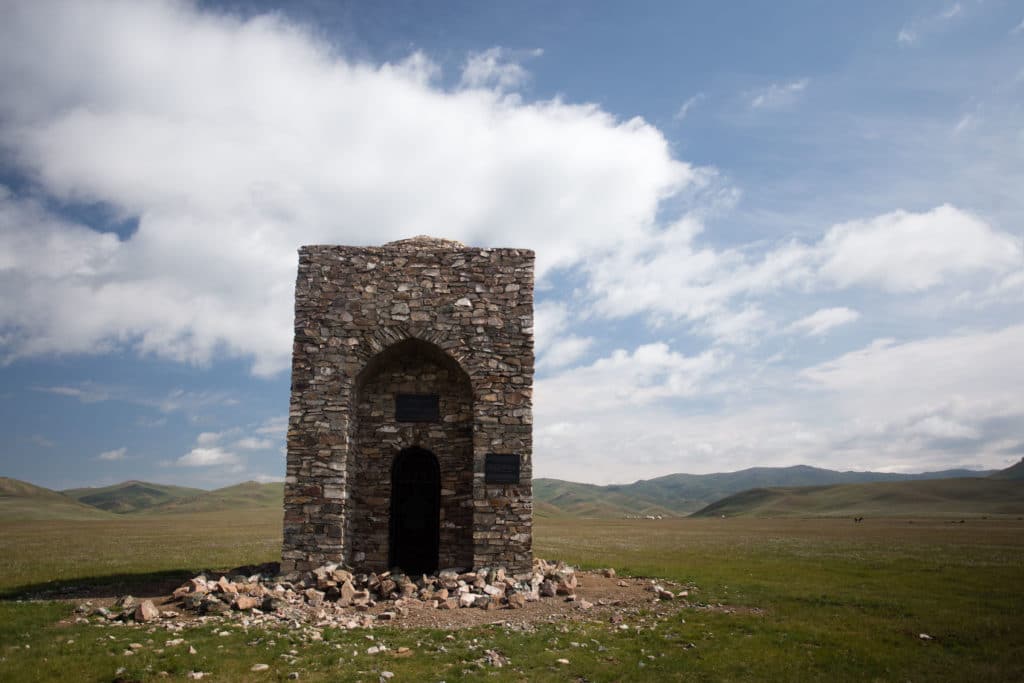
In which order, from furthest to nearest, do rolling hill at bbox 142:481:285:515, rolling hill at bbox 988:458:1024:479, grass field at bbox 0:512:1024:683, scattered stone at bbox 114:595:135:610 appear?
rolling hill at bbox 988:458:1024:479 < rolling hill at bbox 142:481:285:515 < scattered stone at bbox 114:595:135:610 < grass field at bbox 0:512:1024:683

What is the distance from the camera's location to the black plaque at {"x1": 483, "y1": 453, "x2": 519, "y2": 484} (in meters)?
16.3

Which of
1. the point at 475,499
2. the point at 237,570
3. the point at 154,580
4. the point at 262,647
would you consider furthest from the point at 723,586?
the point at 154,580

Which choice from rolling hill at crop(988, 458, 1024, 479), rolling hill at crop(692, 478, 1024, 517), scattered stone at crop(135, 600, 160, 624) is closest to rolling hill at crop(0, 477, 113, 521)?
scattered stone at crop(135, 600, 160, 624)

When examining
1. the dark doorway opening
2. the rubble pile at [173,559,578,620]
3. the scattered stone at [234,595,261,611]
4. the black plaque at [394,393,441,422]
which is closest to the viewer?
the scattered stone at [234,595,261,611]

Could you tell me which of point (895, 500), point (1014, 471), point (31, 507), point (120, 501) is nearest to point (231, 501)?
point (31, 507)

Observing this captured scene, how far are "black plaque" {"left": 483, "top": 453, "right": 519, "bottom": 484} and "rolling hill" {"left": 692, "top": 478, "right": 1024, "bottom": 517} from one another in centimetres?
7668

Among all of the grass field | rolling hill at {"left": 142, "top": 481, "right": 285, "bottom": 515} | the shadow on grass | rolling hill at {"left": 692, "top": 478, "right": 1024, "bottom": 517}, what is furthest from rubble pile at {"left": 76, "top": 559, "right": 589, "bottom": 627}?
rolling hill at {"left": 142, "top": 481, "right": 285, "bottom": 515}

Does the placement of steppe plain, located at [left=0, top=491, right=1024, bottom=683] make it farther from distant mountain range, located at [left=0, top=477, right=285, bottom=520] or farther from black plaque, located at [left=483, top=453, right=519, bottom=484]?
distant mountain range, located at [left=0, top=477, right=285, bottom=520]

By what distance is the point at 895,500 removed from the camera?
9531 centimetres

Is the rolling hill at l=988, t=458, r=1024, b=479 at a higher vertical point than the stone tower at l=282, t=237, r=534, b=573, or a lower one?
lower

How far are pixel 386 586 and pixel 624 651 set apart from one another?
6245mm

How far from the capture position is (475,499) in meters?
16.2

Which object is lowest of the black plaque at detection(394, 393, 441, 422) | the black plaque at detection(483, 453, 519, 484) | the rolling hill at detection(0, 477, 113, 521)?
the rolling hill at detection(0, 477, 113, 521)

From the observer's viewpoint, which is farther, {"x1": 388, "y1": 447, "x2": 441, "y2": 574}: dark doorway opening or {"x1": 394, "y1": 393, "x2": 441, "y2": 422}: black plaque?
{"x1": 394, "y1": 393, "x2": 441, "y2": 422}: black plaque
